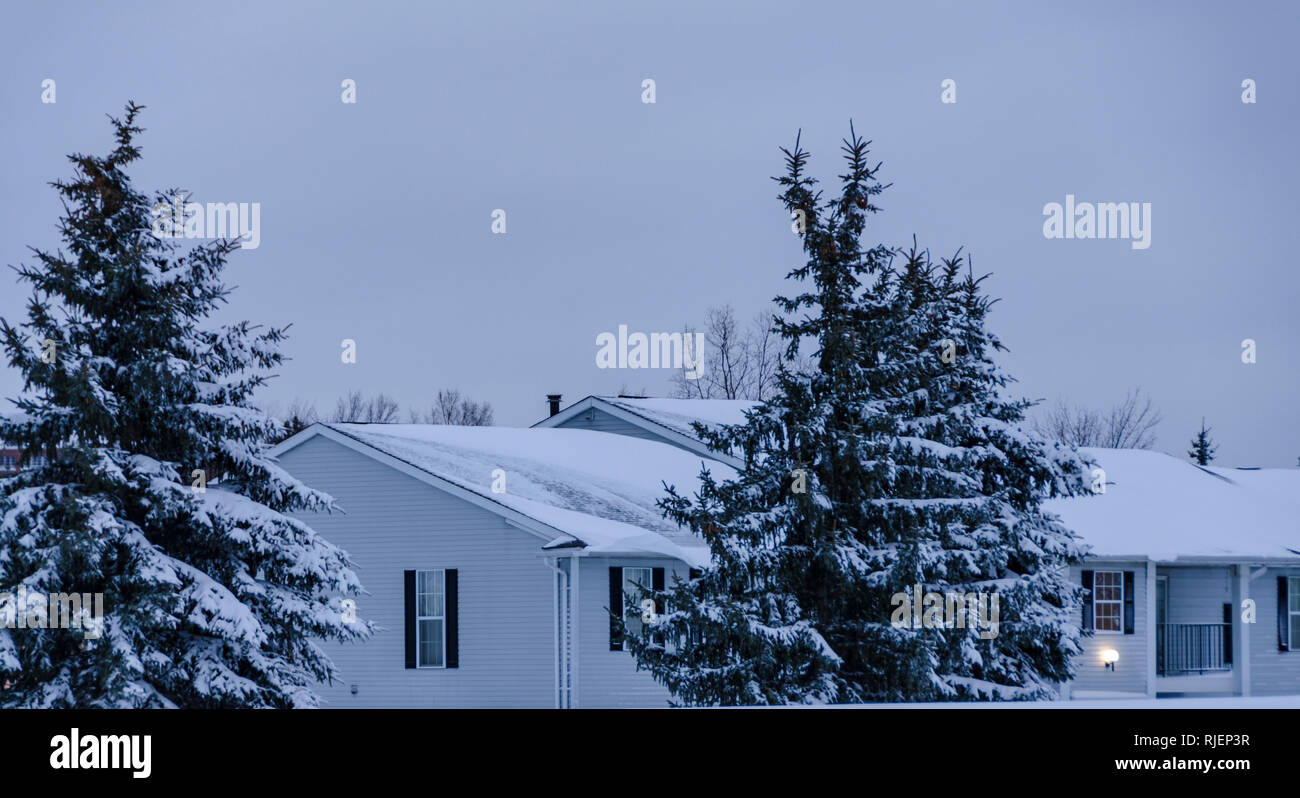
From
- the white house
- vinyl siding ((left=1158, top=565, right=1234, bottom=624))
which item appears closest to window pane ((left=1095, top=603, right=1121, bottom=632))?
vinyl siding ((left=1158, top=565, right=1234, bottom=624))

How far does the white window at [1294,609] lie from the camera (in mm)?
32156

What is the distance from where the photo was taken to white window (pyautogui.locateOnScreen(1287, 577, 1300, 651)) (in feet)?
105

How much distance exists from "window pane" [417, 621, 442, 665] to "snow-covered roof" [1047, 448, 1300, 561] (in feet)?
39.9

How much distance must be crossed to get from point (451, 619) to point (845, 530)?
26.6ft

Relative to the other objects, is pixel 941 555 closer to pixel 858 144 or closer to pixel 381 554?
pixel 858 144

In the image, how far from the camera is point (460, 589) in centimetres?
2366

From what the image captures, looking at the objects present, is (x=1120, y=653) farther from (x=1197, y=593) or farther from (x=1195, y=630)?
(x=1197, y=593)

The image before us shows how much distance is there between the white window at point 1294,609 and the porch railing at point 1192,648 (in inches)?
76.2

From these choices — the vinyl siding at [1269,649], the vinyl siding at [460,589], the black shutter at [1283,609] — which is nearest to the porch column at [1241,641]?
the vinyl siding at [1269,649]

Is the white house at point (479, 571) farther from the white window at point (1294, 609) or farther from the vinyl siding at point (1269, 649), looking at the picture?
the white window at point (1294, 609)

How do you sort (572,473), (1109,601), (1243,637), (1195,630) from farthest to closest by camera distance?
(1195,630) < (1243,637) < (1109,601) < (572,473)

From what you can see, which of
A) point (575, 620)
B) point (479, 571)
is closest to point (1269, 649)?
point (575, 620)
